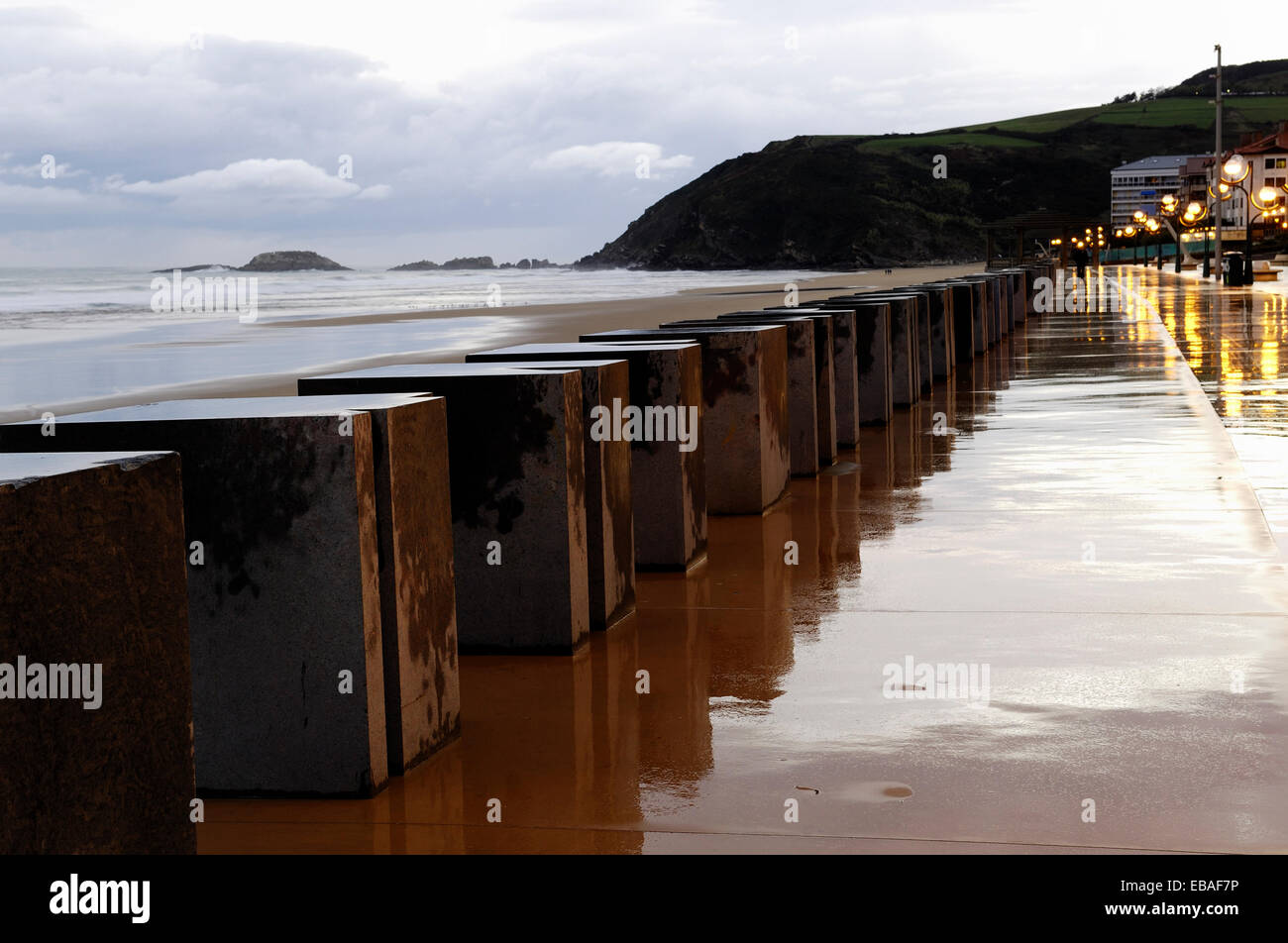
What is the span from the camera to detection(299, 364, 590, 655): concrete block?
526 cm

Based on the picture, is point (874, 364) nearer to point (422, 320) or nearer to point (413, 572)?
point (413, 572)

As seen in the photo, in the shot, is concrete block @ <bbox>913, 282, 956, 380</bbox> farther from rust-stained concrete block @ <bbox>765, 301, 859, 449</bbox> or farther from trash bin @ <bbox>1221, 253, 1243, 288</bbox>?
trash bin @ <bbox>1221, 253, 1243, 288</bbox>

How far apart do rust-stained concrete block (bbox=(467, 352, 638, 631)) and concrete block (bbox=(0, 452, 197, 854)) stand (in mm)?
2686

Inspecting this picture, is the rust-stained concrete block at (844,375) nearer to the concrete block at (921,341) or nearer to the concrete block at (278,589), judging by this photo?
the concrete block at (921,341)

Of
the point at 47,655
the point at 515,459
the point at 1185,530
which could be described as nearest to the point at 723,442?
the point at 1185,530

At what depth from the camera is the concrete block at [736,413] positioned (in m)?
8.08

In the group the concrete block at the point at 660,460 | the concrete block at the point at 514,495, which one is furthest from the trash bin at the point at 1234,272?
the concrete block at the point at 514,495

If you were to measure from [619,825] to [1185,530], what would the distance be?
4361mm

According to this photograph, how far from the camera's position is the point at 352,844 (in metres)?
3.62

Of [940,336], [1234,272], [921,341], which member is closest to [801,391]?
[921,341]

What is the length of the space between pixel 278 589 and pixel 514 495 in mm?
1427

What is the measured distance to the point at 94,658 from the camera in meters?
2.70

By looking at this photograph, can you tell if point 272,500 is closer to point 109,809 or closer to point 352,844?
point 352,844
